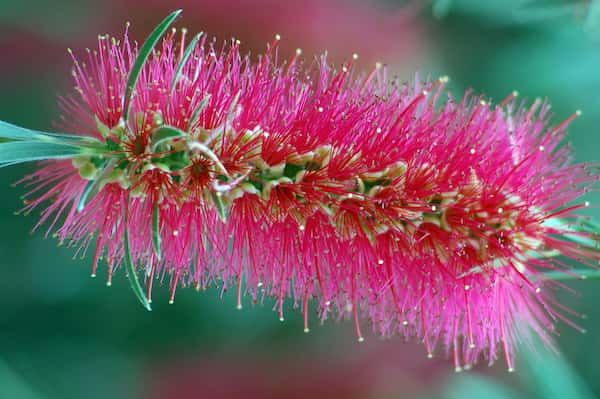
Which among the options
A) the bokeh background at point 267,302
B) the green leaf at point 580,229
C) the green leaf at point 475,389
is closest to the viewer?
the green leaf at point 580,229

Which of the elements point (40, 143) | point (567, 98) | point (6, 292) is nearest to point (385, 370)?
point (567, 98)

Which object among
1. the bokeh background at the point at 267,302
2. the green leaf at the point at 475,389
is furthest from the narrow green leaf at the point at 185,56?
the green leaf at the point at 475,389

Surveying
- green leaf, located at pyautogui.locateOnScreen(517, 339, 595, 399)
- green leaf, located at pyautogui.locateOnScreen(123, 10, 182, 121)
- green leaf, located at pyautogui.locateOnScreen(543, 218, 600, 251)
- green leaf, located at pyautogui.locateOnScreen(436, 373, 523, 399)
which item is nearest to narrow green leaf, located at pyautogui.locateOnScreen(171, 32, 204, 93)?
green leaf, located at pyautogui.locateOnScreen(123, 10, 182, 121)

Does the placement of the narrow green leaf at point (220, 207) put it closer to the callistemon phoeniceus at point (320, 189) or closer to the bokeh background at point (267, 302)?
the callistemon phoeniceus at point (320, 189)

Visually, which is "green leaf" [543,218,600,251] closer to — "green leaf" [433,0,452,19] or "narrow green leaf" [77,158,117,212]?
"narrow green leaf" [77,158,117,212]

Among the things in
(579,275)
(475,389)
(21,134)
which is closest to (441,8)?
(579,275)

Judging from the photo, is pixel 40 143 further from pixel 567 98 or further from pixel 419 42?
pixel 567 98

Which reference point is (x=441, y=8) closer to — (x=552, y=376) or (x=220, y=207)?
(x=552, y=376)
